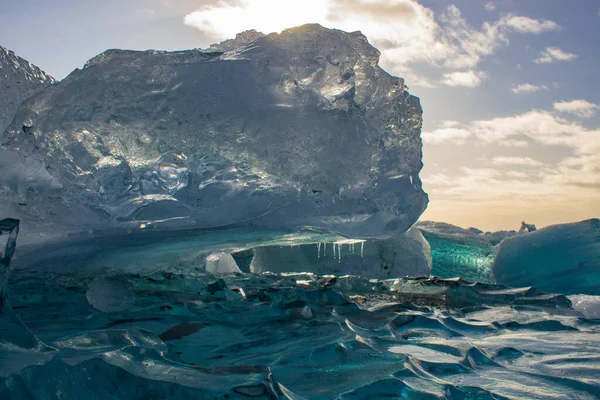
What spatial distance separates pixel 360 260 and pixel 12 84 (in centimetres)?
321

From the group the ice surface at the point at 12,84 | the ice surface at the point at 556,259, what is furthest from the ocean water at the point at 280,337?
the ice surface at the point at 556,259

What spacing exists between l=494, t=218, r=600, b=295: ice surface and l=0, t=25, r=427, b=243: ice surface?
2589 mm

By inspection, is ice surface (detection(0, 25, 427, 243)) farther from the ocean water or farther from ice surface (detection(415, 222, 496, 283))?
ice surface (detection(415, 222, 496, 283))

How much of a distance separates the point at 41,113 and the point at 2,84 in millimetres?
751

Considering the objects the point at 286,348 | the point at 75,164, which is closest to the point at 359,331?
the point at 286,348

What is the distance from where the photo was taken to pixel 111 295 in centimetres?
285

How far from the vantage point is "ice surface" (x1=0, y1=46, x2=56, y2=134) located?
3.38 m

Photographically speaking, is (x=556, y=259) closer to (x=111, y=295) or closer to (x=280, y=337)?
(x=280, y=337)

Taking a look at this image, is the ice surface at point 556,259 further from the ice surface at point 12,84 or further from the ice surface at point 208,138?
the ice surface at point 12,84

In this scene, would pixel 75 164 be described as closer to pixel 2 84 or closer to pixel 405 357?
pixel 2 84

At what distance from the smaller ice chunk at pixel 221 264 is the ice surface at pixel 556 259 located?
2.79 m

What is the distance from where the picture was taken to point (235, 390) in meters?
1.31

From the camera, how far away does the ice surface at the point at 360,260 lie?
16.4 feet

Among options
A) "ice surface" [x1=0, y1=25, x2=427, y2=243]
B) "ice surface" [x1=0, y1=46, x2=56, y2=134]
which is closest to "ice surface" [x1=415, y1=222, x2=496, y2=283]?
"ice surface" [x1=0, y1=25, x2=427, y2=243]
